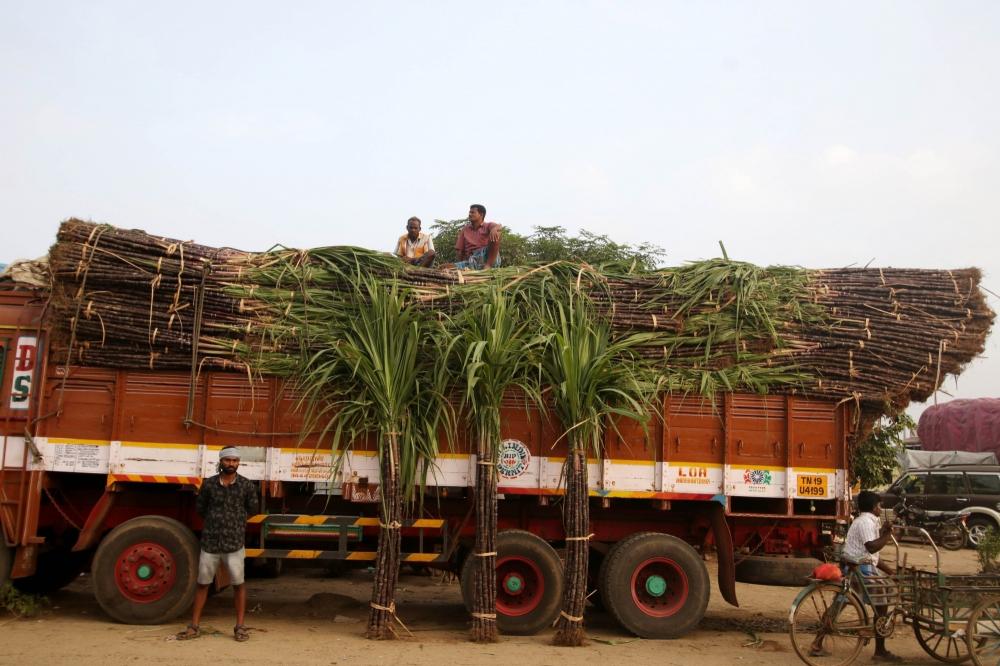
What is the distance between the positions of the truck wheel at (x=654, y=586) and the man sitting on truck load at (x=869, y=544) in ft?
4.54

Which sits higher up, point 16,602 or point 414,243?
point 414,243

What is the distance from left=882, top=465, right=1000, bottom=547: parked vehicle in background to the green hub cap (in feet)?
42.7

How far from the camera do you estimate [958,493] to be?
1944 centimetres

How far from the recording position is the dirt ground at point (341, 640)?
6969 mm

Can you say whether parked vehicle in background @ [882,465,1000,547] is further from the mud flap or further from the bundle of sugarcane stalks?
the mud flap

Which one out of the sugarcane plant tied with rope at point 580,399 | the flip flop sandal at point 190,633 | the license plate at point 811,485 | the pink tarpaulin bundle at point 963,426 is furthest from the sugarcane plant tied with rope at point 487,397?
the pink tarpaulin bundle at point 963,426

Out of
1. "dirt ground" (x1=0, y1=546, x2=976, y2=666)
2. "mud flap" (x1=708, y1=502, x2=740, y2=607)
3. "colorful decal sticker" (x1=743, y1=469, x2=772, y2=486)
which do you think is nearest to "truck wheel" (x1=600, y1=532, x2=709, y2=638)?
"dirt ground" (x1=0, y1=546, x2=976, y2=666)

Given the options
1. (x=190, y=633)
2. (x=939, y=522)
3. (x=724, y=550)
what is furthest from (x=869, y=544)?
(x=939, y=522)

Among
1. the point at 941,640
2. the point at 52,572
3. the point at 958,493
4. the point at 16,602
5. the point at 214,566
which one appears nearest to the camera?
the point at 941,640

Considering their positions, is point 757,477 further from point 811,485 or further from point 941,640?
point 941,640

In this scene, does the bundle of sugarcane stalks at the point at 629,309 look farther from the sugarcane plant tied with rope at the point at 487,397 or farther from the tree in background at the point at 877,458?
the tree in background at the point at 877,458

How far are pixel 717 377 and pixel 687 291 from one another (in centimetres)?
90

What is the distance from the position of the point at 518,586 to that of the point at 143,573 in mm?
3485

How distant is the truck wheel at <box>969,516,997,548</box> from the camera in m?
18.7
